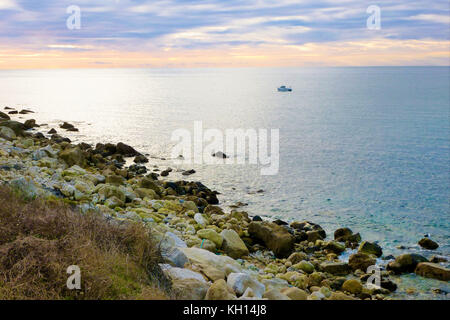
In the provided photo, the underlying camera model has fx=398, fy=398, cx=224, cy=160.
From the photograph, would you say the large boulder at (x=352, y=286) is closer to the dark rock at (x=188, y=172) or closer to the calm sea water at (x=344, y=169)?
the calm sea water at (x=344, y=169)

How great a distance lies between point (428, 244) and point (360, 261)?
417cm

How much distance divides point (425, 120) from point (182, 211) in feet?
146

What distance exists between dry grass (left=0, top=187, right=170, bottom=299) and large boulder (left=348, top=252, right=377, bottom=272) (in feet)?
27.3

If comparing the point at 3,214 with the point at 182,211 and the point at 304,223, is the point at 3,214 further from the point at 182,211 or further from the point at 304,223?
the point at 304,223

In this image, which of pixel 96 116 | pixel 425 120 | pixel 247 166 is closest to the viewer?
pixel 247 166

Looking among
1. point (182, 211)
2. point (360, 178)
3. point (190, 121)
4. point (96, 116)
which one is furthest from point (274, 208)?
point (96, 116)

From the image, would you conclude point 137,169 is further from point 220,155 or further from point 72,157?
point 220,155

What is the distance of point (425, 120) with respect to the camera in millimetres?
51281

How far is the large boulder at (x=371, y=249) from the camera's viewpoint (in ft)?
49.1

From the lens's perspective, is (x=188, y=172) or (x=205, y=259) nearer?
(x=205, y=259)

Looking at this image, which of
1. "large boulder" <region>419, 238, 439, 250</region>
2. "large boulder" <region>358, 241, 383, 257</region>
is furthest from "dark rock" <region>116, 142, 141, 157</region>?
"large boulder" <region>419, 238, 439, 250</region>

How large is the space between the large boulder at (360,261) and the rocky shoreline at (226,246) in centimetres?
3

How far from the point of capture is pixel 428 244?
15.9 meters

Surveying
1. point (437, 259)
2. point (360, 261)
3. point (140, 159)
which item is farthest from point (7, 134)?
point (437, 259)
